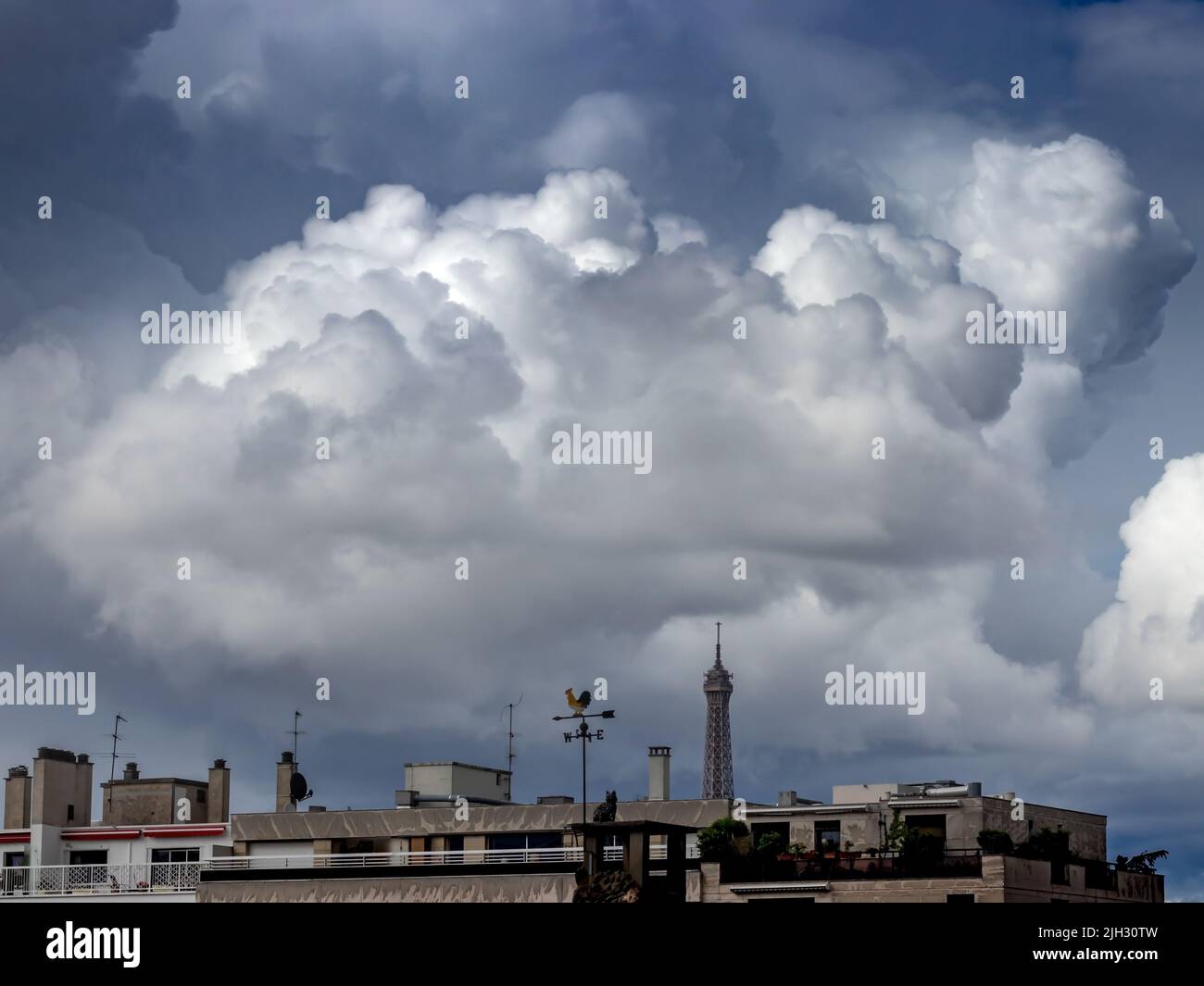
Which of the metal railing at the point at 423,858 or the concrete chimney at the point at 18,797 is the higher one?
the concrete chimney at the point at 18,797

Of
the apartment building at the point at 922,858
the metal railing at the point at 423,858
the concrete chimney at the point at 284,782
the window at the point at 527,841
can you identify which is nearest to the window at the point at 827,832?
the apartment building at the point at 922,858

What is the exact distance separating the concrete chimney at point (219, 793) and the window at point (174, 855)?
3.37 m

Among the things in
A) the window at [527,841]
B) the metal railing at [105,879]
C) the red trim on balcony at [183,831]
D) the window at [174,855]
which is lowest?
the metal railing at [105,879]

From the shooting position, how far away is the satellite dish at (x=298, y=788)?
99.8 m

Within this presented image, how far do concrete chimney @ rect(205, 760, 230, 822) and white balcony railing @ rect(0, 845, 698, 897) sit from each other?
637 cm

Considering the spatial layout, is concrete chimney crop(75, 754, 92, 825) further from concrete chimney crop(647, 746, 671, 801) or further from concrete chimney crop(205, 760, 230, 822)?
concrete chimney crop(647, 746, 671, 801)

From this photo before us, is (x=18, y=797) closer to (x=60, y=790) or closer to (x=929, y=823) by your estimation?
(x=60, y=790)

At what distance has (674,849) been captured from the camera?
258ft

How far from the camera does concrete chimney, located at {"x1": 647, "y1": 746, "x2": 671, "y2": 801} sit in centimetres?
9381

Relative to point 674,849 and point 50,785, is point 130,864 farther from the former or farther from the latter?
point 674,849

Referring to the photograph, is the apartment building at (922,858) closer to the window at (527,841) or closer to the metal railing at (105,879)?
the window at (527,841)

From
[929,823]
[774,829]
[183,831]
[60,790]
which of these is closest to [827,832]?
[774,829]
